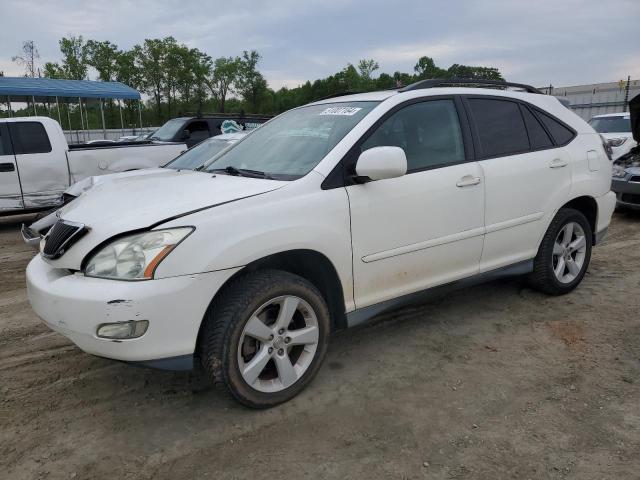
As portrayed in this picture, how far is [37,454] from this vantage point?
2.53 metres

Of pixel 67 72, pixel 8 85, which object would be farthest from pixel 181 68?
pixel 8 85

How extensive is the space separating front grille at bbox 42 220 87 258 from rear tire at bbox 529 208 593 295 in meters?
3.49

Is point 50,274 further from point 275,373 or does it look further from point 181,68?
point 181,68

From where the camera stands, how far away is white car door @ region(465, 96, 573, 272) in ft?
12.4

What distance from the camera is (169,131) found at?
11.7 metres

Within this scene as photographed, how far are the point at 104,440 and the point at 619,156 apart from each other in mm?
9203

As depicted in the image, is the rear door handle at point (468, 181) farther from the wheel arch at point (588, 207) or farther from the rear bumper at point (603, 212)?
the rear bumper at point (603, 212)

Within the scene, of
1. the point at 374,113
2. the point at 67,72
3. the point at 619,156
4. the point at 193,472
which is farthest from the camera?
the point at 67,72

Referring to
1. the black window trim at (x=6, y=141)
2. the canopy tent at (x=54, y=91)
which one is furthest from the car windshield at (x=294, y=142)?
the canopy tent at (x=54, y=91)

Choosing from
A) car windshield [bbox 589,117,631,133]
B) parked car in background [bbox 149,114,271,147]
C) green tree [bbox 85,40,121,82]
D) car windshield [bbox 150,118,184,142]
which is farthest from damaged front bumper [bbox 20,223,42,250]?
green tree [bbox 85,40,121,82]

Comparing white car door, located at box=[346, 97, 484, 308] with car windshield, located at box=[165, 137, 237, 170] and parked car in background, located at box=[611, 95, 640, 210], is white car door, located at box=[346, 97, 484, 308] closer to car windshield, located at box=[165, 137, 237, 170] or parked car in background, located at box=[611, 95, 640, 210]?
car windshield, located at box=[165, 137, 237, 170]

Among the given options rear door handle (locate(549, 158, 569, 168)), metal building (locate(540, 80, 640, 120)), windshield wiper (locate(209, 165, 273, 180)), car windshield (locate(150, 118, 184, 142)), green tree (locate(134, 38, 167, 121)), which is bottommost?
rear door handle (locate(549, 158, 569, 168))

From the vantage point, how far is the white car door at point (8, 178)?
8177 millimetres

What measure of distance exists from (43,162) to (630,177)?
9.56 meters
